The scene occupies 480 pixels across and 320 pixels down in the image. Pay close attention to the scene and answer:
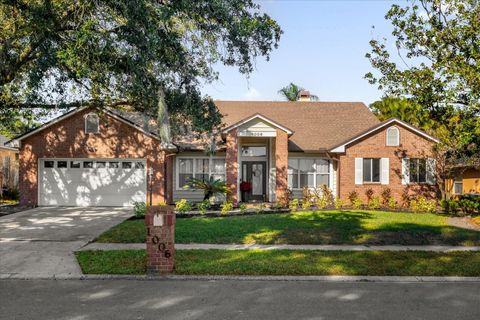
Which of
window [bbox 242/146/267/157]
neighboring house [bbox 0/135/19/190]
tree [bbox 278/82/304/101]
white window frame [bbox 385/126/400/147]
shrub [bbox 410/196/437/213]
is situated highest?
tree [bbox 278/82/304/101]

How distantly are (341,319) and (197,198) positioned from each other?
750 inches

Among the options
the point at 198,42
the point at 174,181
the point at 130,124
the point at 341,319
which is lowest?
the point at 341,319

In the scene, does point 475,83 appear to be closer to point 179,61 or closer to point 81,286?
point 179,61

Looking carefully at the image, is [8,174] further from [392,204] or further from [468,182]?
[468,182]

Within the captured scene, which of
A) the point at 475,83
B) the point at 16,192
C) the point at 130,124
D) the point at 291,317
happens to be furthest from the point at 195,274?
the point at 16,192

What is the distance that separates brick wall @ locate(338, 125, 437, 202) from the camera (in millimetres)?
23828

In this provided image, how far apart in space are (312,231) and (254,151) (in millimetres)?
12119

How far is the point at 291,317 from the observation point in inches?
253

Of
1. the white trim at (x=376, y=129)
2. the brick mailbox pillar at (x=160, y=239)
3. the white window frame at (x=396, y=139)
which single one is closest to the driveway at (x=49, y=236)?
the brick mailbox pillar at (x=160, y=239)

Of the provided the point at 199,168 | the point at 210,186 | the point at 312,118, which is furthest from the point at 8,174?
the point at 312,118

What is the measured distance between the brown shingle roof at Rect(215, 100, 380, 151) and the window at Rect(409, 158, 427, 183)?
11.6 ft

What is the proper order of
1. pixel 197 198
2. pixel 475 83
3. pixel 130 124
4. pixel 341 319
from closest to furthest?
pixel 341 319 < pixel 475 83 < pixel 130 124 < pixel 197 198

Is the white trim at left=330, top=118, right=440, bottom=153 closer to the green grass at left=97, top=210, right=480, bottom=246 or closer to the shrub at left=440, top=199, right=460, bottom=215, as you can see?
the shrub at left=440, top=199, right=460, bottom=215

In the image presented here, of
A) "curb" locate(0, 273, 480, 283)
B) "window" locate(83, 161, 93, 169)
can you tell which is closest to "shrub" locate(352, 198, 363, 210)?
"curb" locate(0, 273, 480, 283)
